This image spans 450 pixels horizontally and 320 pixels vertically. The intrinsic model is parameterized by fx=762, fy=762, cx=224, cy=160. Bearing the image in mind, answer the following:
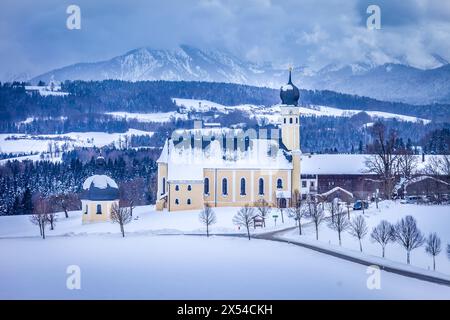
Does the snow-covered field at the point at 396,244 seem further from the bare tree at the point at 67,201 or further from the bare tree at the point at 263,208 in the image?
the bare tree at the point at 67,201

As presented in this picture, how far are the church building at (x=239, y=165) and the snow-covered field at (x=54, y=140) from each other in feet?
213

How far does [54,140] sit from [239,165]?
89.9 meters

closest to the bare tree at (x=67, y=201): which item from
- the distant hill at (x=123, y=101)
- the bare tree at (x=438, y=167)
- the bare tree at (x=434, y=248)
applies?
the bare tree at (x=438, y=167)

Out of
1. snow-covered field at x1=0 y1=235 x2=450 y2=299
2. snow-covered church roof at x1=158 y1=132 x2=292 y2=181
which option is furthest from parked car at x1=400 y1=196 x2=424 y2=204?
snow-covered field at x1=0 y1=235 x2=450 y2=299

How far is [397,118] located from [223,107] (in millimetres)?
42223

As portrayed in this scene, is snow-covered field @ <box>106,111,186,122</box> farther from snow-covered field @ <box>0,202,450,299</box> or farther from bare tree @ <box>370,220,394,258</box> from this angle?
bare tree @ <box>370,220,394,258</box>

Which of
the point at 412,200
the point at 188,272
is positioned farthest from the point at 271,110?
the point at 188,272

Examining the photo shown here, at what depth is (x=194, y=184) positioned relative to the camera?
5253 centimetres

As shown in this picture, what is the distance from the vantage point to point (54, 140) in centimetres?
13900

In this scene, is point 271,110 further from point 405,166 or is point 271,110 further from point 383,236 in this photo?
point 383,236

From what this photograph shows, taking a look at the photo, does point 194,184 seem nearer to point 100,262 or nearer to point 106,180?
point 106,180

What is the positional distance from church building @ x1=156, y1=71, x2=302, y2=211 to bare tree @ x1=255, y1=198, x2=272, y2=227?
1323 millimetres

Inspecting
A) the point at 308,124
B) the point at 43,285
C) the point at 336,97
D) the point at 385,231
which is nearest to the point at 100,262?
the point at 43,285

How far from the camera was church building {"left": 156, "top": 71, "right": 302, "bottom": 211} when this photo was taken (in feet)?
178
